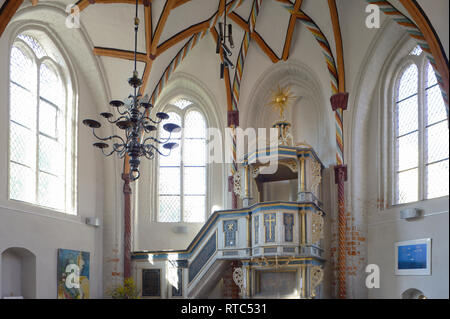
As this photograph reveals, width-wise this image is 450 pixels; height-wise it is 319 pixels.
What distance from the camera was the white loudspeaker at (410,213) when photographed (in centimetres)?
1216

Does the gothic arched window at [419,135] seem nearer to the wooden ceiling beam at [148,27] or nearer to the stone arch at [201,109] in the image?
the stone arch at [201,109]

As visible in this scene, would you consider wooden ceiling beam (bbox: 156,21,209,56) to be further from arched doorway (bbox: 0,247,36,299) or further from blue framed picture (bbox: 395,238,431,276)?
blue framed picture (bbox: 395,238,431,276)

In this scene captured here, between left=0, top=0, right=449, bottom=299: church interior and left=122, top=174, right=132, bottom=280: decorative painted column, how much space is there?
5 centimetres

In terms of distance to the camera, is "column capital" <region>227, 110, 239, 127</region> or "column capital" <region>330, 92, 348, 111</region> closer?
"column capital" <region>330, 92, 348, 111</region>

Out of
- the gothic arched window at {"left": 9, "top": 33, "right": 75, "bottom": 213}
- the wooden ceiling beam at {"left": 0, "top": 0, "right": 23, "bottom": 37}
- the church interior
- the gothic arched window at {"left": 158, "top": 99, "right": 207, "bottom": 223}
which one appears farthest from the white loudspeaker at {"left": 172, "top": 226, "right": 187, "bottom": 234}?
the wooden ceiling beam at {"left": 0, "top": 0, "right": 23, "bottom": 37}

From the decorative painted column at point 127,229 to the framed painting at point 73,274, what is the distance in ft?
3.54

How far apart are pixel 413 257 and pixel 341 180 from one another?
2690 mm

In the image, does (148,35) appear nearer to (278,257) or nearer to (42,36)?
Answer: (42,36)

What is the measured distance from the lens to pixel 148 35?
46.2 ft

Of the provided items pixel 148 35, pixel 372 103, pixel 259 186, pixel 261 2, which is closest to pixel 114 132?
pixel 148 35

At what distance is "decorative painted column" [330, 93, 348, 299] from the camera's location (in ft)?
44.5

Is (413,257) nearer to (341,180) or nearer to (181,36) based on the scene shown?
(341,180)

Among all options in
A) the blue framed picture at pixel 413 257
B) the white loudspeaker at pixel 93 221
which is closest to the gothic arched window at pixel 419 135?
the blue framed picture at pixel 413 257
